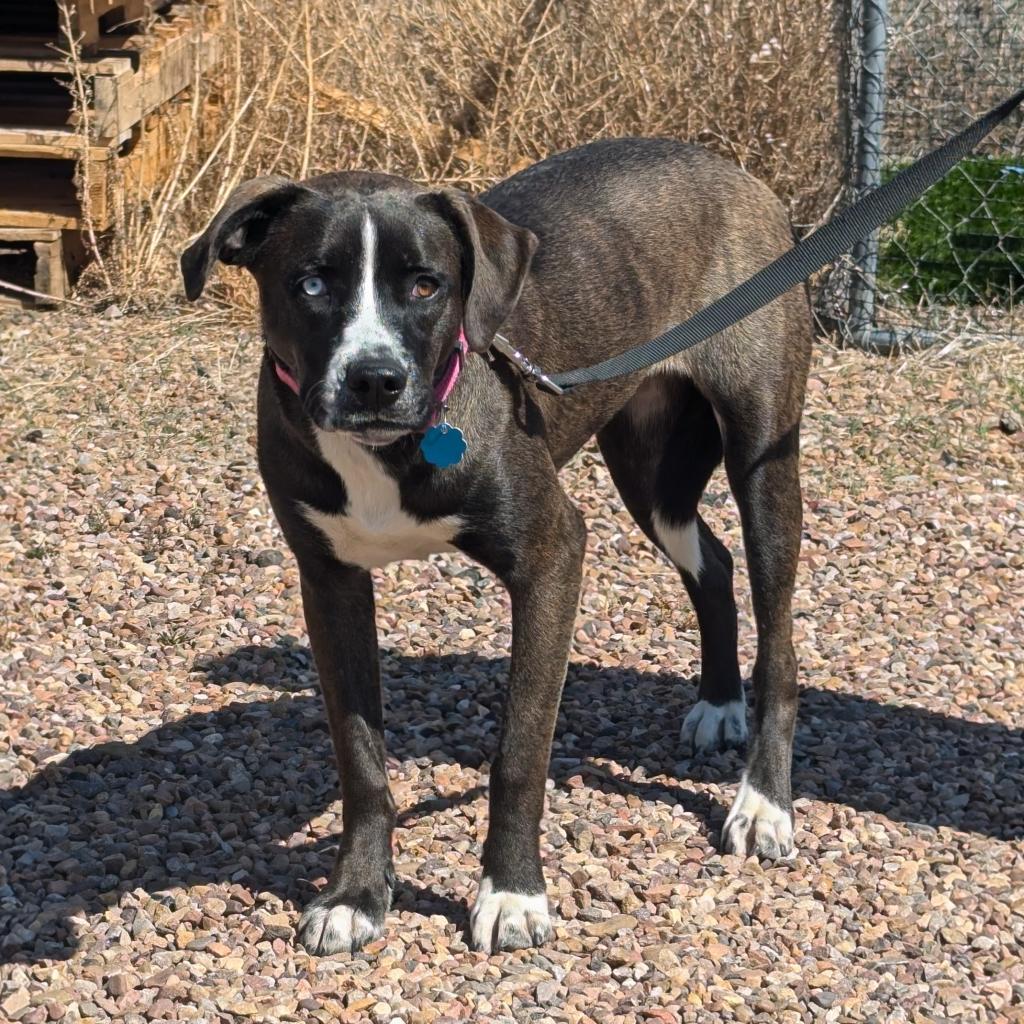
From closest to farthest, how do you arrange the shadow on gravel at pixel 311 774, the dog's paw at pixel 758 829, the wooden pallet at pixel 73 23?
the shadow on gravel at pixel 311 774, the dog's paw at pixel 758 829, the wooden pallet at pixel 73 23

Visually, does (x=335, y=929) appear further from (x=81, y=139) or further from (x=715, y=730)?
(x=81, y=139)

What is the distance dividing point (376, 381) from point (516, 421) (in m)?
0.57

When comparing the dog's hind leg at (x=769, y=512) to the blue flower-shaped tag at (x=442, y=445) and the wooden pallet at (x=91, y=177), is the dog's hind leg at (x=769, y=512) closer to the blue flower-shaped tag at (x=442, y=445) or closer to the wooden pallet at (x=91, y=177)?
the blue flower-shaped tag at (x=442, y=445)

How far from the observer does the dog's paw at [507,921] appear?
3537 millimetres

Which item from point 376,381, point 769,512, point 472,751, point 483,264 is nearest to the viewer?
point 376,381

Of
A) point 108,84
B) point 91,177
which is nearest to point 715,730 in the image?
point 91,177

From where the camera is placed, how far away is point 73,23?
25.1 ft

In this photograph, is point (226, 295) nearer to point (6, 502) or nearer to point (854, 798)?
point (6, 502)

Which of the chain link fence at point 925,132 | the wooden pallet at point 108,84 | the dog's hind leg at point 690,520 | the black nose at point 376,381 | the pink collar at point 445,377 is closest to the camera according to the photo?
the black nose at point 376,381

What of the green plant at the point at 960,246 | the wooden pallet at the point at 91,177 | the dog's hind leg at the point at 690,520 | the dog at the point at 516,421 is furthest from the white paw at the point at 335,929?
the green plant at the point at 960,246

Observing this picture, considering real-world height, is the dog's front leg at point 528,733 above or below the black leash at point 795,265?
below

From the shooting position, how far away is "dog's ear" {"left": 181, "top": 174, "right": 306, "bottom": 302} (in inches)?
127

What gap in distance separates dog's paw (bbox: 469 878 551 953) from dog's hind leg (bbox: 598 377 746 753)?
1045 millimetres

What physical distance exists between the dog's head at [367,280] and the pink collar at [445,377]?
0.01m
